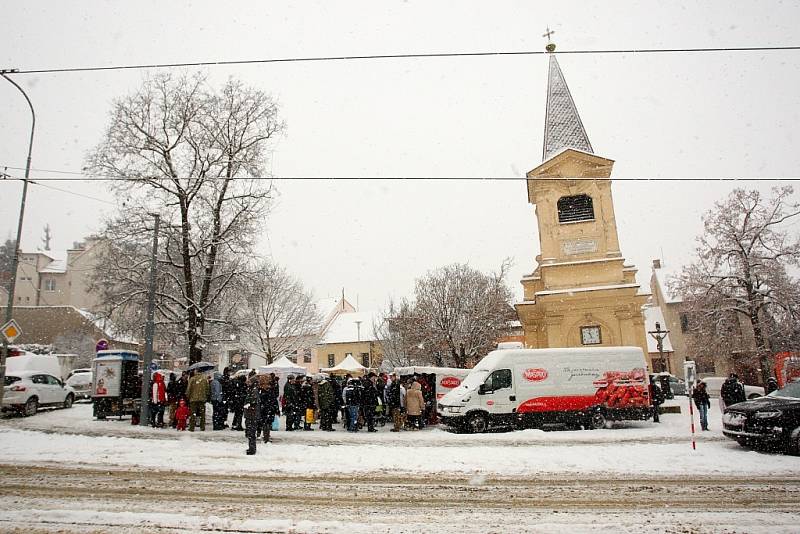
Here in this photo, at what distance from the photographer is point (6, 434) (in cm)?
1416

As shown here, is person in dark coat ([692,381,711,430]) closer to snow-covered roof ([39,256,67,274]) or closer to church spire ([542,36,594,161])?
church spire ([542,36,594,161])

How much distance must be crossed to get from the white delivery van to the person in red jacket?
31.1ft

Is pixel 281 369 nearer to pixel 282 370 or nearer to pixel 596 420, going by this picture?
pixel 282 370

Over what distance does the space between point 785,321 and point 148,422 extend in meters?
35.8

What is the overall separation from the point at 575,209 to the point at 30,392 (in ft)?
87.0

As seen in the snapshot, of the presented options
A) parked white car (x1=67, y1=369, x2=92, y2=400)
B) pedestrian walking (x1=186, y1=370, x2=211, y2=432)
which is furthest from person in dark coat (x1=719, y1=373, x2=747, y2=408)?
parked white car (x1=67, y1=369, x2=92, y2=400)

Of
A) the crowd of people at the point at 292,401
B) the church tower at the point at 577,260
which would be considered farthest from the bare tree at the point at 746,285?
the crowd of people at the point at 292,401

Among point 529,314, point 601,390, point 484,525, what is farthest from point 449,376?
point 484,525

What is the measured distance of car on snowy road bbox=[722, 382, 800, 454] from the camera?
443 inches

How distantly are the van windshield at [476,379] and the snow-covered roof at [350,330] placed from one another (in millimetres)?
45548

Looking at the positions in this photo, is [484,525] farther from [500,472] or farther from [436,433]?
[436,433]

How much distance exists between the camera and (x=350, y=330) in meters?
66.8

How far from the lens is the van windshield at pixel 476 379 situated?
16891 millimetres

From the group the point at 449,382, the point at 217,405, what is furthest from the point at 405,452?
the point at 449,382
